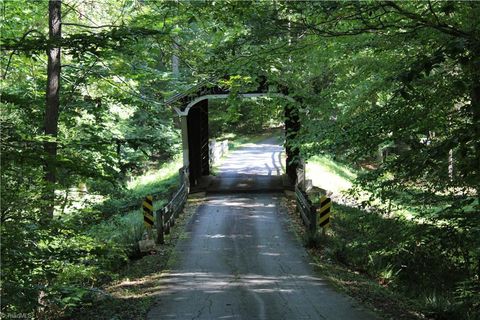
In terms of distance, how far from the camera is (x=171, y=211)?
48.4ft

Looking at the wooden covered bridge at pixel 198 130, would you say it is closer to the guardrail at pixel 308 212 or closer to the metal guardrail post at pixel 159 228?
the guardrail at pixel 308 212

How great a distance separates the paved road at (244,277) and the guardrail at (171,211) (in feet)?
2.20

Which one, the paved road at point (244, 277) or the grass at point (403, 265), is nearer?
the grass at point (403, 265)

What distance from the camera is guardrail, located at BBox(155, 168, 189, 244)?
12812 mm

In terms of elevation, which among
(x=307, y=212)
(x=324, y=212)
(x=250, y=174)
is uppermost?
(x=250, y=174)

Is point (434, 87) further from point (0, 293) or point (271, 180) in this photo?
point (271, 180)

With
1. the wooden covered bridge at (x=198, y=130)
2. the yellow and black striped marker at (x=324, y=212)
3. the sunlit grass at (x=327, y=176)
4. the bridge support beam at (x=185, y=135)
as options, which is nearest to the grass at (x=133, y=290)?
the yellow and black striped marker at (x=324, y=212)

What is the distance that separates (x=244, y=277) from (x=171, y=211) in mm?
5653

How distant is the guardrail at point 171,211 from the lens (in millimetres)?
12812

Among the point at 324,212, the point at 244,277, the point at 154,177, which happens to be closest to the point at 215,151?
the point at 154,177

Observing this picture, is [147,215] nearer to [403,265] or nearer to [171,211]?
[171,211]

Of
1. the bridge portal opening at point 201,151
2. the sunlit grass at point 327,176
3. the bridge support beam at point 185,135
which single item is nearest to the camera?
the bridge portal opening at point 201,151

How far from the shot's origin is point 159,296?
27.9ft

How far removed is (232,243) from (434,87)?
7.30 meters
